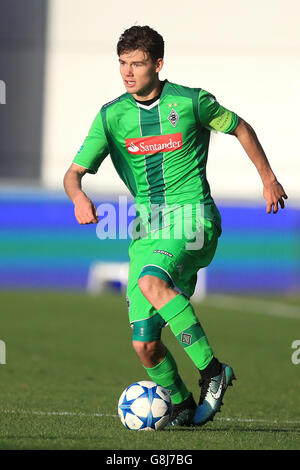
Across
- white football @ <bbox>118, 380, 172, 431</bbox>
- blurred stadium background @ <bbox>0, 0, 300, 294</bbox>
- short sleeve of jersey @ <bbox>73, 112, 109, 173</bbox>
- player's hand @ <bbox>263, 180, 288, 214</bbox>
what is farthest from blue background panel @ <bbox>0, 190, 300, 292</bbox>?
white football @ <bbox>118, 380, 172, 431</bbox>

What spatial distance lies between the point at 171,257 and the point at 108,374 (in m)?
3.91

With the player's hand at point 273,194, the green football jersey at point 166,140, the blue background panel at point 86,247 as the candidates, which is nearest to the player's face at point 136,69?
the green football jersey at point 166,140

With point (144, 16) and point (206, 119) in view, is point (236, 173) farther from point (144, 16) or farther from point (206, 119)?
point (206, 119)

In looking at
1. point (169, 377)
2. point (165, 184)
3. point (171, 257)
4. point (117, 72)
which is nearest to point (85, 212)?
point (171, 257)

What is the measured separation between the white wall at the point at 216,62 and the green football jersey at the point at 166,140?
705 inches

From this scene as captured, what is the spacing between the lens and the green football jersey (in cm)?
604

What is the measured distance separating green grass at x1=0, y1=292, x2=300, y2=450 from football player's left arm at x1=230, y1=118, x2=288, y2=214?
1.28 meters

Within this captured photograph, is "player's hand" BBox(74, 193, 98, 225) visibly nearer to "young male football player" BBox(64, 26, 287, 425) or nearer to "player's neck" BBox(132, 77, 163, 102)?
"young male football player" BBox(64, 26, 287, 425)

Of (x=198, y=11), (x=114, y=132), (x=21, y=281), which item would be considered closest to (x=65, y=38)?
(x=198, y=11)

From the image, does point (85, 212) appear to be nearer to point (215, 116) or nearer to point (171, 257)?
point (171, 257)

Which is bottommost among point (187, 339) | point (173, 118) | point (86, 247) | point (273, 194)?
point (86, 247)

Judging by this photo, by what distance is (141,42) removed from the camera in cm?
593

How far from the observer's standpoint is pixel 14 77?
2430 centimetres

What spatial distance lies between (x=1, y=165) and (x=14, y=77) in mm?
2048
